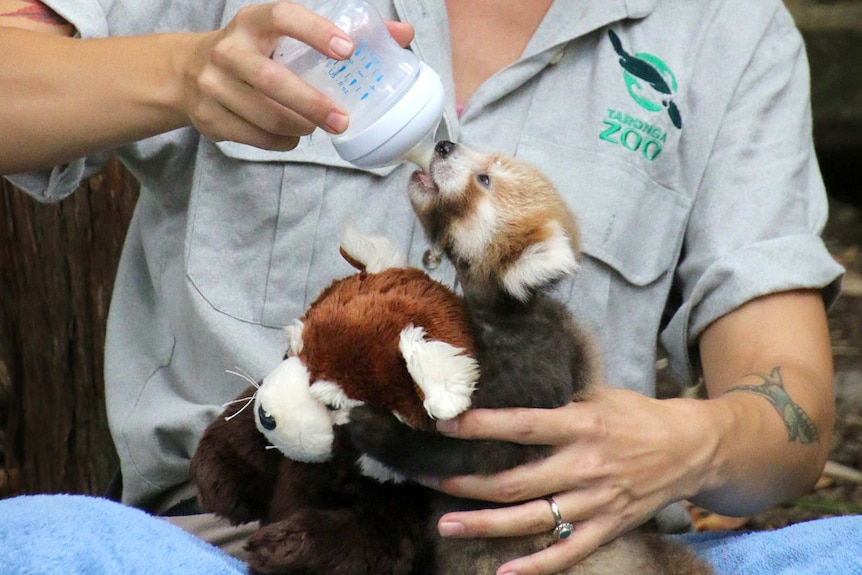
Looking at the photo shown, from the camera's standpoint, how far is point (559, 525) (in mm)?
1275

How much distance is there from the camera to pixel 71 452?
241 cm

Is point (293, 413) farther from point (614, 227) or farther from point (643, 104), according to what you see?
point (643, 104)

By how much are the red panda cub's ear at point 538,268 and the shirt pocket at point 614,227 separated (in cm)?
50

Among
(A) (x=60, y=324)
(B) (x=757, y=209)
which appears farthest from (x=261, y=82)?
(A) (x=60, y=324)

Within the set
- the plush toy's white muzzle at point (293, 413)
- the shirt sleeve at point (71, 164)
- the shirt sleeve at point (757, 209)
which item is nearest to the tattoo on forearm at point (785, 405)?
the shirt sleeve at point (757, 209)

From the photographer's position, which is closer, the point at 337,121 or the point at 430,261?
the point at 337,121

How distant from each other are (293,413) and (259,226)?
629 millimetres

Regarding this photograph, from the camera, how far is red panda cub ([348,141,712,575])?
3.78 feet

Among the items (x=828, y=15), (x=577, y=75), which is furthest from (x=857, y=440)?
(x=828, y=15)

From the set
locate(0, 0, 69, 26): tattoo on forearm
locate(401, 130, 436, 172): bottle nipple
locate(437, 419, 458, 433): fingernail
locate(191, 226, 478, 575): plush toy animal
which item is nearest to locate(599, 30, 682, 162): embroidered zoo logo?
locate(401, 130, 436, 172): bottle nipple

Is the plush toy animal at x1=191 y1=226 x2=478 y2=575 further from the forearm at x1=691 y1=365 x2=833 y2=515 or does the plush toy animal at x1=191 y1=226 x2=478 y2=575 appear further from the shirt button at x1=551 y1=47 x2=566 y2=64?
the shirt button at x1=551 y1=47 x2=566 y2=64

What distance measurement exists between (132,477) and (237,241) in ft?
1.46

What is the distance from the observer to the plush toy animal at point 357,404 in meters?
1.12

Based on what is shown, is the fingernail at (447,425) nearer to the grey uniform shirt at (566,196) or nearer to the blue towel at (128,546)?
the blue towel at (128,546)
